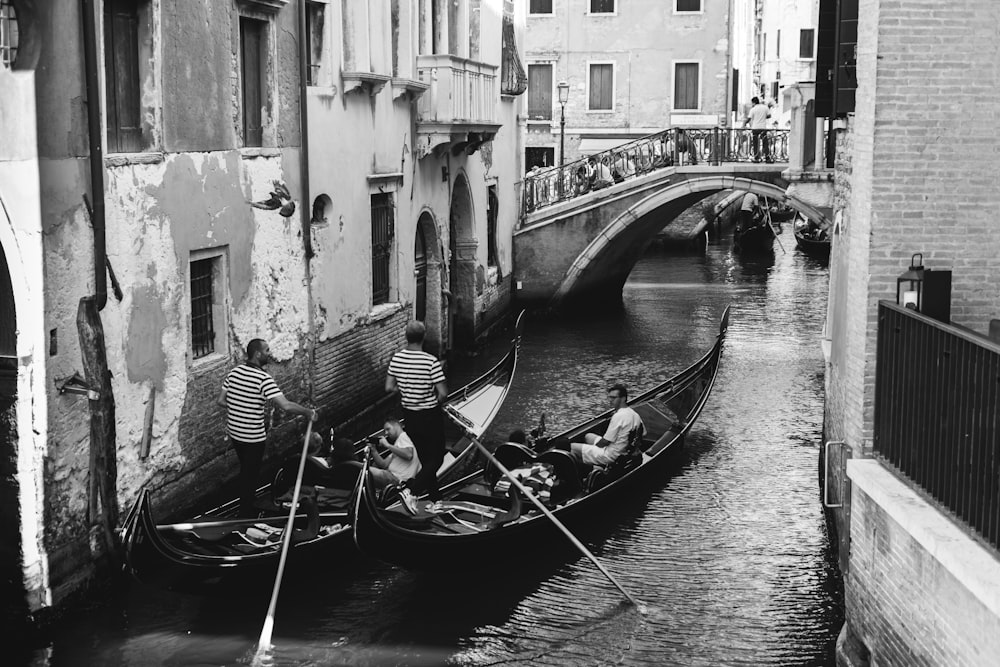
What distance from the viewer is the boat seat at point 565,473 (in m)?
8.50

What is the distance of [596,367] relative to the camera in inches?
567

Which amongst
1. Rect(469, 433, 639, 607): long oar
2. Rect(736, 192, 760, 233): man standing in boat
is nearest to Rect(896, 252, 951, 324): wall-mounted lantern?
Rect(469, 433, 639, 607): long oar

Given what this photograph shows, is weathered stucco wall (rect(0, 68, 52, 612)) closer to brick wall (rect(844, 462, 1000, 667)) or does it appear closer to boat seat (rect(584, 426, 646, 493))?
boat seat (rect(584, 426, 646, 493))

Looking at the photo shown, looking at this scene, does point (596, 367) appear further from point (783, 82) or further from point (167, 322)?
point (783, 82)

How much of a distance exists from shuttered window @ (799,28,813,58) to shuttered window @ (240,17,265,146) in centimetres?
2216

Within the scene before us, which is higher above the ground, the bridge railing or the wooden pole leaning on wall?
the bridge railing

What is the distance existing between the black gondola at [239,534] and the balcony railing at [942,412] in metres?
2.76

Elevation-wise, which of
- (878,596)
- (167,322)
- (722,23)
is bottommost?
(878,596)

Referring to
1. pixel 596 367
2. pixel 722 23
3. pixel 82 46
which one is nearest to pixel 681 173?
pixel 596 367

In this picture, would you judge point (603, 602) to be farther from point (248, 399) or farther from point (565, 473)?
point (248, 399)

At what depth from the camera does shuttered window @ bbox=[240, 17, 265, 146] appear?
920 centimetres

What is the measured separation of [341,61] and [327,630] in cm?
557

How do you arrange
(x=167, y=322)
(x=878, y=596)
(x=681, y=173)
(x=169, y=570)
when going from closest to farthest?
1. (x=878, y=596)
2. (x=169, y=570)
3. (x=167, y=322)
4. (x=681, y=173)

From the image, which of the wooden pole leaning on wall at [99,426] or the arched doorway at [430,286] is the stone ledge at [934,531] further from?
the arched doorway at [430,286]
